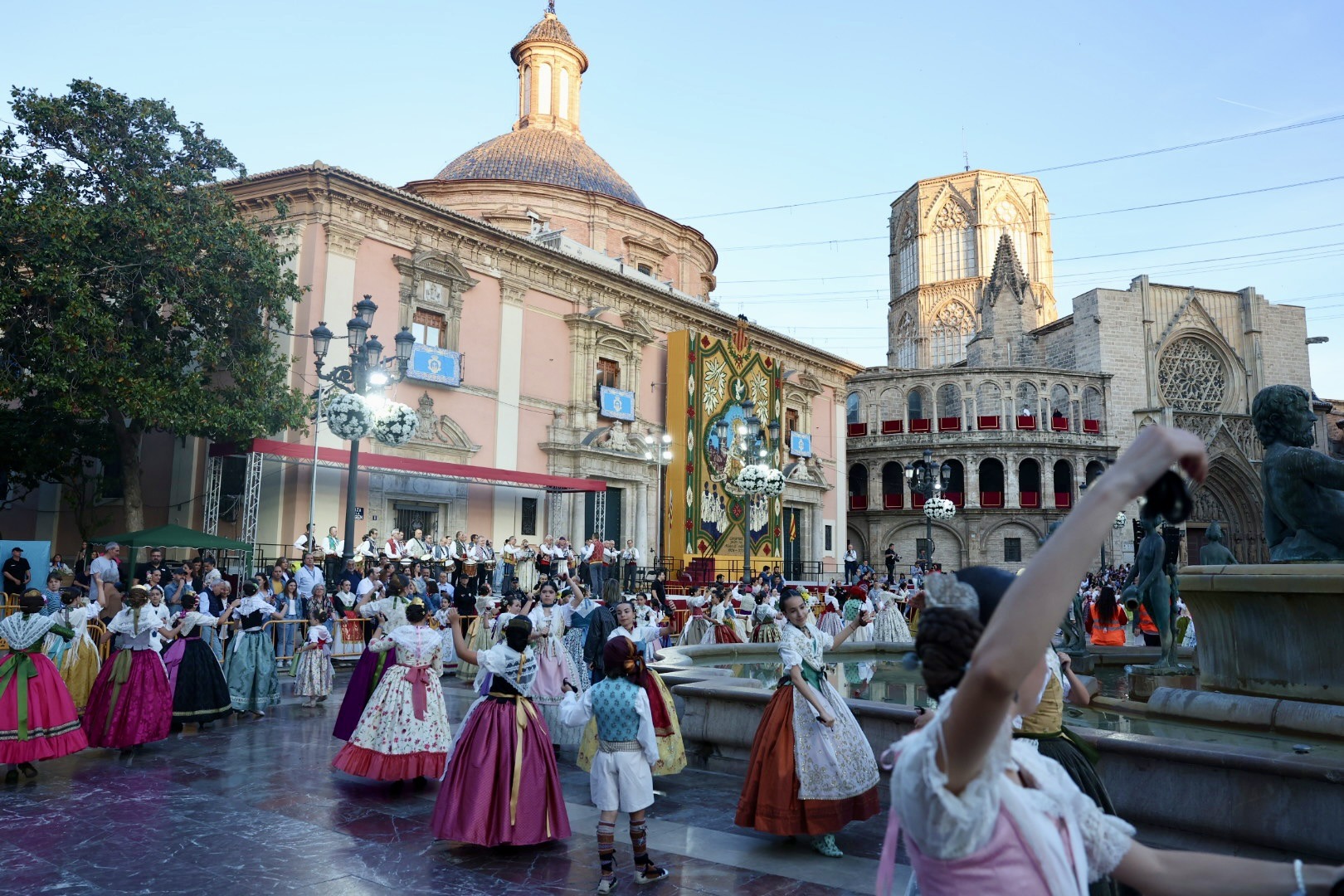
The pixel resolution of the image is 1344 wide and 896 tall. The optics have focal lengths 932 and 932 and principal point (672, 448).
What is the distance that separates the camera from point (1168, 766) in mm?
4941

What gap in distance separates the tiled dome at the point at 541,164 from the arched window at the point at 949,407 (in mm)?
18266

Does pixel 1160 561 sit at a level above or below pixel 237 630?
above

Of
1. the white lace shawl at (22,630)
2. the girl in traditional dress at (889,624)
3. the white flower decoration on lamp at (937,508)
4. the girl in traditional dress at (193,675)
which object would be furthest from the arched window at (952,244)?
the white lace shawl at (22,630)

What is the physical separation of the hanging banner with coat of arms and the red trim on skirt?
930 inches

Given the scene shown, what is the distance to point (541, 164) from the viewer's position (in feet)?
112

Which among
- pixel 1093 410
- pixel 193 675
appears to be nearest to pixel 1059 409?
pixel 1093 410

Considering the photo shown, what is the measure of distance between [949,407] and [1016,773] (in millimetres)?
47026

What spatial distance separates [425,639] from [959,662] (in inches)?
247

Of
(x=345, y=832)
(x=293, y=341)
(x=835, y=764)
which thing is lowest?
(x=345, y=832)

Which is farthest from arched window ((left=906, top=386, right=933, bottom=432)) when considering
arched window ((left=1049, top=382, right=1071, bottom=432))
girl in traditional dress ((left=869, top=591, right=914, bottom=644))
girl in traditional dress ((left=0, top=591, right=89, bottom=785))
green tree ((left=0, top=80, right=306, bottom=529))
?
girl in traditional dress ((left=0, top=591, right=89, bottom=785))

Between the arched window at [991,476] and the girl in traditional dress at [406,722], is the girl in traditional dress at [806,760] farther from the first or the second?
the arched window at [991,476]

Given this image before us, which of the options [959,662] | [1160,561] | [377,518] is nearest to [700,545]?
[377,518]

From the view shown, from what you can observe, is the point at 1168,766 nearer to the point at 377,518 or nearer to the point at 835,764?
the point at 835,764

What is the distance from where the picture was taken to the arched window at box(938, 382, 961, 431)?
44375mm
